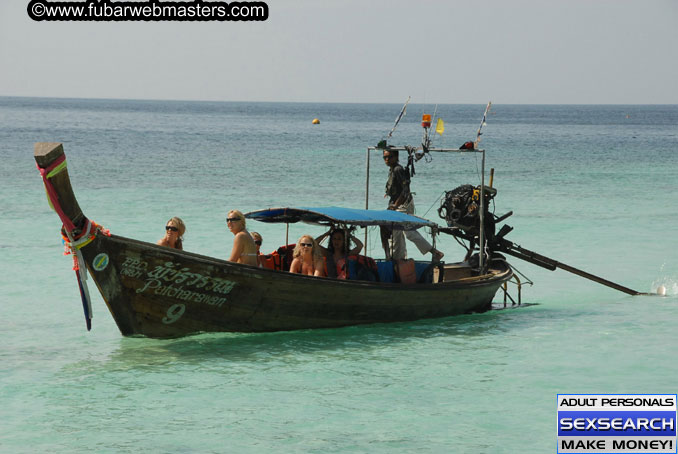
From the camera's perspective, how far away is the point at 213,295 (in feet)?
32.9

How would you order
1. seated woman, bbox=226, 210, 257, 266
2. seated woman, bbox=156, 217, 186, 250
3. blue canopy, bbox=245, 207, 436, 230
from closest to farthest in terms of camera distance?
seated woman, bbox=226, 210, 257, 266
seated woman, bbox=156, 217, 186, 250
blue canopy, bbox=245, 207, 436, 230

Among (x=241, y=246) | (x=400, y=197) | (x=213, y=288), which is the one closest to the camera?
(x=213, y=288)

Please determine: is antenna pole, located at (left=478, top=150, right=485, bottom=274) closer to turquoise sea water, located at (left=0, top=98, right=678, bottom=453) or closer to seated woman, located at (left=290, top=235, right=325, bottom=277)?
turquoise sea water, located at (left=0, top=98, right=678, bottom=453)

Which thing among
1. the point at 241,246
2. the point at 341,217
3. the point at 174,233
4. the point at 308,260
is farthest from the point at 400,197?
the point at 174,233

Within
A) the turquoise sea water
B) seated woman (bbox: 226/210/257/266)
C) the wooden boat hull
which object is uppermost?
seated woman (bbox: 226/210/257/266)

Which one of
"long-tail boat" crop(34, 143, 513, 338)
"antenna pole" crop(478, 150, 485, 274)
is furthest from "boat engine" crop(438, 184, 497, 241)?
"long-tail boat" crop(34, 143, 513, 338)

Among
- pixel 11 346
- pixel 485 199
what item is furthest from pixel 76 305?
pixel 485 199

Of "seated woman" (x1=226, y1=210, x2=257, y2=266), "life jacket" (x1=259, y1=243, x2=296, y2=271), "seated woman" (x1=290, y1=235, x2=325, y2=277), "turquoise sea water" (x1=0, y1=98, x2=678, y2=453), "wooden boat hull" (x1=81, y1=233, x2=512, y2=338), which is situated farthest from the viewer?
"life jacket" (x1=259, y1=243, x2=296, y2=271)

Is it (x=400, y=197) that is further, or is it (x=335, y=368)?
(x=400, y=197)

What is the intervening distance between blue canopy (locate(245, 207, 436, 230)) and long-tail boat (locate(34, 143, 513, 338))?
15 mm

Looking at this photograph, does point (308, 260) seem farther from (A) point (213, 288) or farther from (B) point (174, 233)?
(B) point (174, 233)

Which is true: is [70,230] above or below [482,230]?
above

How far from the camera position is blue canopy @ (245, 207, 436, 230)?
10812 millimetres

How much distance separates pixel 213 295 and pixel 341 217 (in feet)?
6.05
